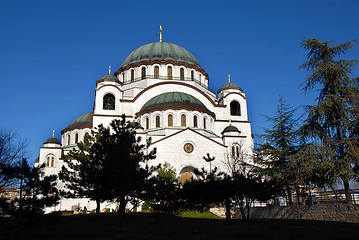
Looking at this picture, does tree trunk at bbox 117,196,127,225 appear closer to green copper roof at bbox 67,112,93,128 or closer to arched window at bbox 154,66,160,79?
arched window at bbox 154,66,160,79

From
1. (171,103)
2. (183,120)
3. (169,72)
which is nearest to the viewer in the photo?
(183,120)

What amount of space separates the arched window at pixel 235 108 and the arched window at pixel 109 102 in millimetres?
14259

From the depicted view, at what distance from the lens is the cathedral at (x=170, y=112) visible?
29.0 m

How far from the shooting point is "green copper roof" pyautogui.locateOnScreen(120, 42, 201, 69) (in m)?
40.6

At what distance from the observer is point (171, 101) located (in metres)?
32.2

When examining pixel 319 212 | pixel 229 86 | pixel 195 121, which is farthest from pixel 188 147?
pixel 319 212

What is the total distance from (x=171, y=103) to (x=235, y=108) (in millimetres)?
10946

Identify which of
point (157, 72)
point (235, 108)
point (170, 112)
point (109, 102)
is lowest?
point (170, 112)

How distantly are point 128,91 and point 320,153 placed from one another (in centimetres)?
2524

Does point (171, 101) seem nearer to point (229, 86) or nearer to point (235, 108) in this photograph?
point (229, 86)

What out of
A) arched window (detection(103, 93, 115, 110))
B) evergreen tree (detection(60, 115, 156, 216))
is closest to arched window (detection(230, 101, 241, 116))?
arched window (detection(103, 93, 115, 110))

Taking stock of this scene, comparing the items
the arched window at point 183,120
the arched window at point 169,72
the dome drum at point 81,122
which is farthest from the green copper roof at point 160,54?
the arched window at point 183,120

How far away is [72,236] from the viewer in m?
8.79

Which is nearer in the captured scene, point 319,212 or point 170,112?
point 319,212
